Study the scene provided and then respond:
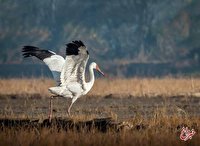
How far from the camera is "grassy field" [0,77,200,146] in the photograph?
1458cm

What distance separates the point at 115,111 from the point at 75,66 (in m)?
3.38

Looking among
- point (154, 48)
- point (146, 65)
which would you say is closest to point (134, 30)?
point (154, 48)

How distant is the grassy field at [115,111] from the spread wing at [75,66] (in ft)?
2.60

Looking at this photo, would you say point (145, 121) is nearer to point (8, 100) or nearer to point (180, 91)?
point (8, 100)

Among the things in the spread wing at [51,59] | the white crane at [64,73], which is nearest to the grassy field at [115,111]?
the white crane at [64,73]

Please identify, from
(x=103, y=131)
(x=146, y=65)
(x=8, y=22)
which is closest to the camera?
(x=103, y=131)

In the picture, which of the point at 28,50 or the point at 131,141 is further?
the point at 28,50

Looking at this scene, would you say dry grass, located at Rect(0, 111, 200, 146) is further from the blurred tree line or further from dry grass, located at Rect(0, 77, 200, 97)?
the blurred tree line

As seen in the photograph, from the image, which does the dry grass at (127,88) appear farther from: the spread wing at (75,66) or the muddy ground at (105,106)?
the spread wing at (75,66)

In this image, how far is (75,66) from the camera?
19.3 meters

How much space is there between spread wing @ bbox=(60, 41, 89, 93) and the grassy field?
0.79 metres

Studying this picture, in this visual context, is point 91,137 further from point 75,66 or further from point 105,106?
point 105,106

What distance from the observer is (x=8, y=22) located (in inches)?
3123

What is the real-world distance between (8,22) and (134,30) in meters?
11.8
